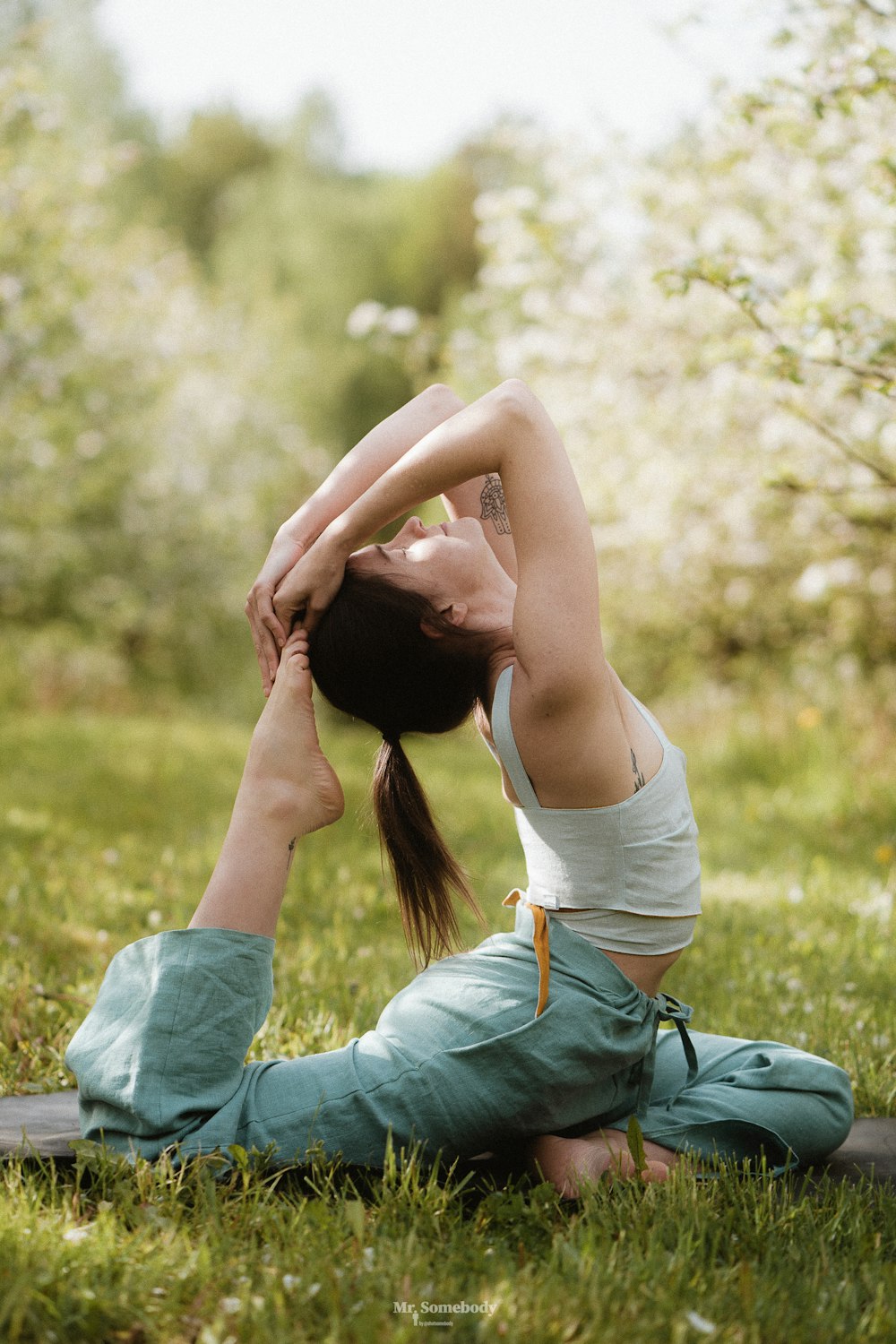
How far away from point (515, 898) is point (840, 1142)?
2.72 feet

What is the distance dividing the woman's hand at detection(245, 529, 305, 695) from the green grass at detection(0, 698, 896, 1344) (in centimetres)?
96

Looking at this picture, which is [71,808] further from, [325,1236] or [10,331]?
[325,1236]

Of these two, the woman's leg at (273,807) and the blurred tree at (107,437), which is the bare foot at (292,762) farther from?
the blurred tree at (107,437)

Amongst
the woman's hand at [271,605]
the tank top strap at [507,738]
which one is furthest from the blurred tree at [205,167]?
the tank top strap at [507,738]

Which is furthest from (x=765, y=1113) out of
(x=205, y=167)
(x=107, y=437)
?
(x=205, y=167)

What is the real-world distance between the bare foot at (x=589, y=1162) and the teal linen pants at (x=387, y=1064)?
0.04 m

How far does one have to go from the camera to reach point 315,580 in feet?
7.82

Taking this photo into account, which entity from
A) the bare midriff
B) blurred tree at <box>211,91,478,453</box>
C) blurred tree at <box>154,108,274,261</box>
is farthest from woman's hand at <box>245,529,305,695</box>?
blurred tree at <box>154,108,274,261</box>

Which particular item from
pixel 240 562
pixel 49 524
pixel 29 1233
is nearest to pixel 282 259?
pixel 240 562

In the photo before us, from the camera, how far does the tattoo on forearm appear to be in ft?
9.02

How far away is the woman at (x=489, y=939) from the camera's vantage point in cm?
220

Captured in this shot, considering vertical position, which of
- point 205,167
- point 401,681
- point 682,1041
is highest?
point 205,167

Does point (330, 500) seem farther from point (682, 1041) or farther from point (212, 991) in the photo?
point (682, 1041)

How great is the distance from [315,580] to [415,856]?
2.12 ft
